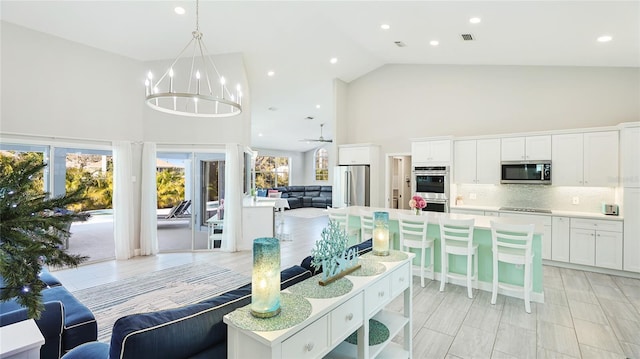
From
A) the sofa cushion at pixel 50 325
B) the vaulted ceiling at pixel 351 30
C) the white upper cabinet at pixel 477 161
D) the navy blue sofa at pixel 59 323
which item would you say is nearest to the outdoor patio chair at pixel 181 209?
the vaulted ceiling at pixel 351 30

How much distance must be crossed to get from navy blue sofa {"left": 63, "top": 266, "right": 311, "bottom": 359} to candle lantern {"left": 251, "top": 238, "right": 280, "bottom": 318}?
0.66 ft

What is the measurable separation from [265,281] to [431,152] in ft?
18.0

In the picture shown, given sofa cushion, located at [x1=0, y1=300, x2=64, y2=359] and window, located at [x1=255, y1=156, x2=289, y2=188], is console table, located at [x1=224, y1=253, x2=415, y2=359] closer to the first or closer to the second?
sofa cushion, located at [x1=0, y1=300, x2=64, y2=359]

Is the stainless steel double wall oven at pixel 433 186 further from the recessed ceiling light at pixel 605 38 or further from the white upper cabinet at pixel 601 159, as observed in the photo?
the recessed ceiling light at pixel 605 38

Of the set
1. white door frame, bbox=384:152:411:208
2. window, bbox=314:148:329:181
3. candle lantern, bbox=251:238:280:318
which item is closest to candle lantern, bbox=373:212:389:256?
candle lantern, bbox=251:238:280:318

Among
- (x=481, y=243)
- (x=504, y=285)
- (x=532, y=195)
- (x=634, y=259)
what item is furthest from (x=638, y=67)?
(x=504, y=285)

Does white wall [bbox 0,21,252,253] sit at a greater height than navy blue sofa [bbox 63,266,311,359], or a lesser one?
greater

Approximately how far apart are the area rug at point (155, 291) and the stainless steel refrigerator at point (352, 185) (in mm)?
3521

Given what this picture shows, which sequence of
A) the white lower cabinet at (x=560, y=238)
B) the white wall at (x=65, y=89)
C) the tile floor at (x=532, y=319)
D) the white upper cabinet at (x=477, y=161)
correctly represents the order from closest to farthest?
the tile floor at (x=532, y=319) → the white wall at (x=65, y=89) → the white lower cabinet at (x=560, y=238) → the white upper cabinet at (x=477, y=161)

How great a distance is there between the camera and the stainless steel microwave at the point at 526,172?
5.00 m

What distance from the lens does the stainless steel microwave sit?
5004 mm

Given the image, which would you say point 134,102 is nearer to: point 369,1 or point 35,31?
point 35,31

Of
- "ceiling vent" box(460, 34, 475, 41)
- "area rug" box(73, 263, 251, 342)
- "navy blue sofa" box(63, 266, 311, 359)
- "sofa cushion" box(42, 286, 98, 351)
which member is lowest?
"area rug" box(73, 263, 251, 342)

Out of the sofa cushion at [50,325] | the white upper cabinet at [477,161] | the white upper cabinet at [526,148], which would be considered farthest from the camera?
the white upper cabinet at [477,161]
